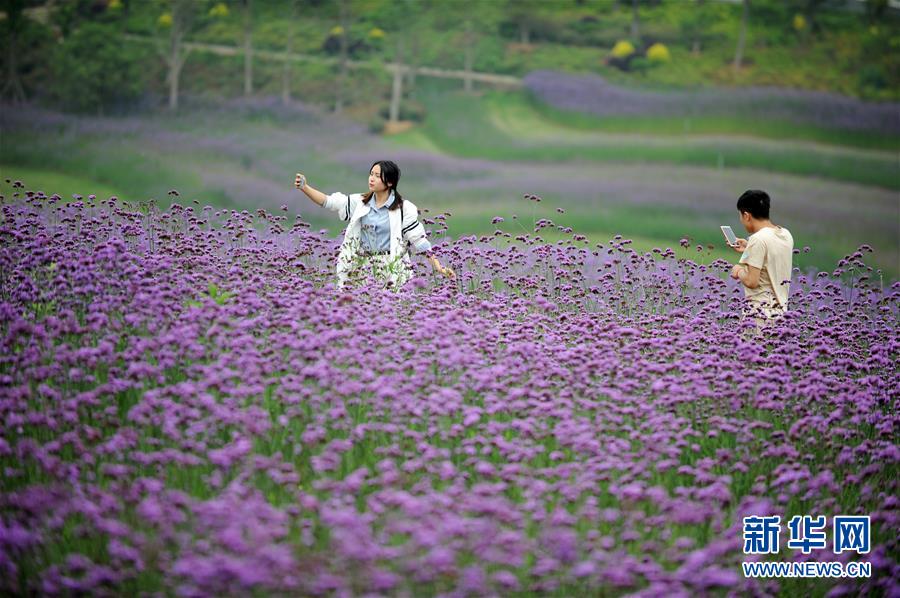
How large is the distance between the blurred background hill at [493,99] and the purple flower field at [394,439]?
8.63 m

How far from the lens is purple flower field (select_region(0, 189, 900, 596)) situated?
3674mm

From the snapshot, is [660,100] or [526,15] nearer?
[660,100]

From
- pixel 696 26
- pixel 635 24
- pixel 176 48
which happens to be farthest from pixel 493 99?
pixel 176 48

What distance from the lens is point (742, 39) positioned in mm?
16828

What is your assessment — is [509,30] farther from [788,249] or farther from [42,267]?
[42,267]

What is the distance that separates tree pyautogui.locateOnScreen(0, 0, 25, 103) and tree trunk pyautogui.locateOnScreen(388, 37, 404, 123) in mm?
5770

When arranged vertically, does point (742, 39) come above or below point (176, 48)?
above

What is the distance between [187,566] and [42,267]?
378 cm

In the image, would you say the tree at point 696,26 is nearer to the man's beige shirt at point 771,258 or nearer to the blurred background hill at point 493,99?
the blurred background hill at point 493,99

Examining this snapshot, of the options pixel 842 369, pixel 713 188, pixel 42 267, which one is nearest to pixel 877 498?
pixel 842 369

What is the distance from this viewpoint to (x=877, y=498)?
5.07 m

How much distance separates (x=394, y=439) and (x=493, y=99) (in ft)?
39.9

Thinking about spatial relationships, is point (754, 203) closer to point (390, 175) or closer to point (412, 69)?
point (390, 175)

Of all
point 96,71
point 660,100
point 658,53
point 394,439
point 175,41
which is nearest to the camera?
point 394,439
